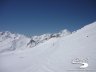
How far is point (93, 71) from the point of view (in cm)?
1086

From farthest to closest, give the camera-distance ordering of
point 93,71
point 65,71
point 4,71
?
point 4,71 → point 65,71 → point 93,71

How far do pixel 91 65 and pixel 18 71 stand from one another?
6.93 meters

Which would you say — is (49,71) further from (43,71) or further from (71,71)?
(71,71)

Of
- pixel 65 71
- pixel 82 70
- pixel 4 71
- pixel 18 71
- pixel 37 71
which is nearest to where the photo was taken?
pixel 82 70

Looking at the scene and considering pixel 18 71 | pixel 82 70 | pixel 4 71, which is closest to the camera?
pixel 82 70

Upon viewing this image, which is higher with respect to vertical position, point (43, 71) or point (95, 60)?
point (95, 60)

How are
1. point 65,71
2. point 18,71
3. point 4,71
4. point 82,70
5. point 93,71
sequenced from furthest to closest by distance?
point 4,71
point 18,71
point 65,71
point 82,70
point 93,71

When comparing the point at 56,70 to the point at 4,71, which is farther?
the point at 4,71

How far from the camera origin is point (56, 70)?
517 inches

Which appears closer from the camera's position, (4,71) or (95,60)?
(95,60)

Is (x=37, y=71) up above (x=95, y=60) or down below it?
below

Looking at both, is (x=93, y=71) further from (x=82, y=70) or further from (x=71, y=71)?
(x=71, y=71)

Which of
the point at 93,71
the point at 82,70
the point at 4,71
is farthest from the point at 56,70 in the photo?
the point at 4,71

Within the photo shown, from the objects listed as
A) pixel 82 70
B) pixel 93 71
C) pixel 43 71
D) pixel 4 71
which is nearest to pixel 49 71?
pixel 43 71
